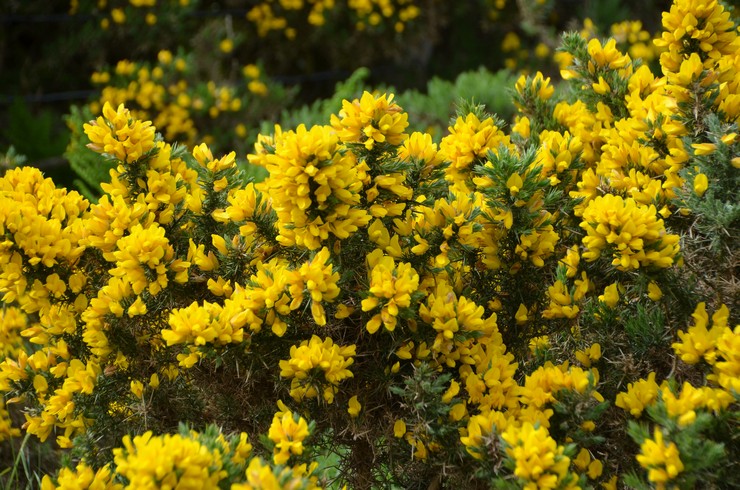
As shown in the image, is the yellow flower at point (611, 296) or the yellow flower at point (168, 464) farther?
the yellow flower at point (611, 296)

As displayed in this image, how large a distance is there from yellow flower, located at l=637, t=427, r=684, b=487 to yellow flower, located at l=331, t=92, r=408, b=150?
2.43ft

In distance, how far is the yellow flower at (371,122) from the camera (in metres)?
1.59

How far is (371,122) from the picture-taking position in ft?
5.27

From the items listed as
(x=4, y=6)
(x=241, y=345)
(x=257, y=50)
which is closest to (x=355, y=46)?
A: (x=257, y=50)

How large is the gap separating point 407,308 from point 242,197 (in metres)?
0.42

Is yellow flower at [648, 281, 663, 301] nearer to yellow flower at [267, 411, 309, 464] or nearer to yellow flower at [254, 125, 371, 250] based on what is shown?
yellow flower at [254, 125, 371, 250]

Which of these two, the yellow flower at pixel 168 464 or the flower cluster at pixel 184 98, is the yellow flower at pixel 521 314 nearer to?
the yellow flower at pixel 168 464

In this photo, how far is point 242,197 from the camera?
1.65m

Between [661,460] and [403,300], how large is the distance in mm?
515

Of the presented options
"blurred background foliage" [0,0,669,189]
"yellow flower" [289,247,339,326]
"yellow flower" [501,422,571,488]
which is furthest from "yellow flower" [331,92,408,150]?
"blurred background foliage" [0,0,669,189]

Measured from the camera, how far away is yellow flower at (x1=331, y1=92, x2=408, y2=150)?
5.23 ft

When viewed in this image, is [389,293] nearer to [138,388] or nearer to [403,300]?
[403,300]

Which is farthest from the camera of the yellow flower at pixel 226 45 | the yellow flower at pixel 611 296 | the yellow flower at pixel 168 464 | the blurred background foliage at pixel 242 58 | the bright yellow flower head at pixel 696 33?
the yellow flower at pixel 226 45

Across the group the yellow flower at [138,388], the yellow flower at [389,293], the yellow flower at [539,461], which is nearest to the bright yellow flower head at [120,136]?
the yellow flower at [138,388]
